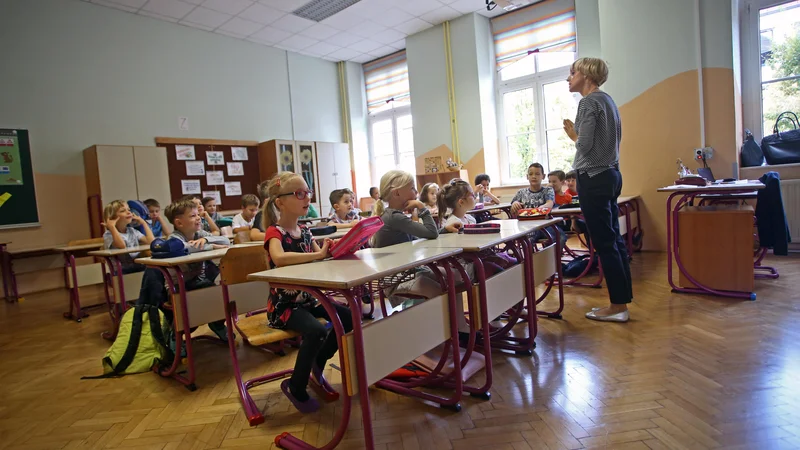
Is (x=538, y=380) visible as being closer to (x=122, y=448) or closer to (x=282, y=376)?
(x=282, y=376)

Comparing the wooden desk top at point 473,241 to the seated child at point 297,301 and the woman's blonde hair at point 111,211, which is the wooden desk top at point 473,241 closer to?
the seated child at point 297,301

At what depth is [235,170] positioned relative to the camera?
7.32 metres

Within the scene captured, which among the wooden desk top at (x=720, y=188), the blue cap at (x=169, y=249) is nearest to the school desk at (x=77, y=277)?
the blue cap at (x=169, y=249)

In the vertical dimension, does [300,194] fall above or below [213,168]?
below

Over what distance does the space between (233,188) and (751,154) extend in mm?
6854

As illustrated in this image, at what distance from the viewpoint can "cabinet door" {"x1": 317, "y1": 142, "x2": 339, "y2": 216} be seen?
316 inches

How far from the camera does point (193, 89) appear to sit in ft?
22.6

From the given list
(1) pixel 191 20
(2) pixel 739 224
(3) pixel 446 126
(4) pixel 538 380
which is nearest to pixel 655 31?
(2) pixel 739 224

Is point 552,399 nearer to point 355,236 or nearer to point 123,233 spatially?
point 355,236

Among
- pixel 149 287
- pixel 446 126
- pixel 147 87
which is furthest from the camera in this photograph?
pixel 446 126

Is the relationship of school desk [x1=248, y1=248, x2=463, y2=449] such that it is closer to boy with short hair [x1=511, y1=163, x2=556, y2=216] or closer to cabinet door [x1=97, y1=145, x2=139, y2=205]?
boy with short hair [x1=511, y1=163, x2=556, y2=216]

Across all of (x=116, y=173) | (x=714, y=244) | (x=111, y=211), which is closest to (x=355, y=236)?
(x=714, y=244)

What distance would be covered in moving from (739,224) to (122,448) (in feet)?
12.4

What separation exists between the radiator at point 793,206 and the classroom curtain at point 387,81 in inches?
224
